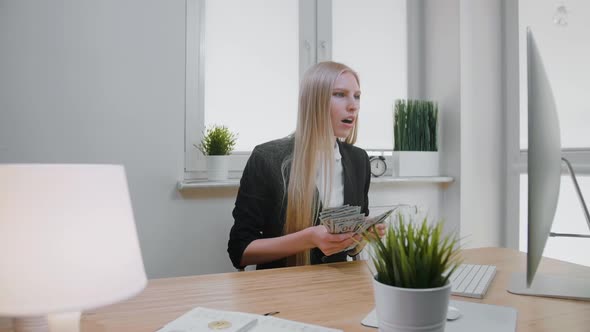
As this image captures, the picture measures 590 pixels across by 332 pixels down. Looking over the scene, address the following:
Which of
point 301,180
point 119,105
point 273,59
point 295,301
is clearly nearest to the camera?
point 295,301

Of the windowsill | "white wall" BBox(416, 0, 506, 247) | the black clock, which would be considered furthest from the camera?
"white wall" BBox(416, 0, 506, 247)

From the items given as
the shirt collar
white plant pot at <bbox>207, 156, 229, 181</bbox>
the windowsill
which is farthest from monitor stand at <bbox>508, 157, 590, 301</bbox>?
white plant pot at <bbox>207, 156, 229, 181</bbox>

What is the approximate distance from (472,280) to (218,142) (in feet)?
4.18

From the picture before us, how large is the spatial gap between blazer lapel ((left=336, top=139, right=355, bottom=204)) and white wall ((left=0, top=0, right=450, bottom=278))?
1.97 feet

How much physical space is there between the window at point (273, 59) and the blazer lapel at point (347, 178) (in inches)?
22.2

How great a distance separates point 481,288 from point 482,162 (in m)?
1.66

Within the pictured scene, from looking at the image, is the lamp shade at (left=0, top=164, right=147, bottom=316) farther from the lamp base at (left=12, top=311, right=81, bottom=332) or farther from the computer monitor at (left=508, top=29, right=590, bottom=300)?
the computer monitor at (left=508, top=29, right=590, bottom=300)

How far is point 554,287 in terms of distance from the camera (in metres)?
0.96

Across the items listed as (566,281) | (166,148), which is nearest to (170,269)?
(166,148)

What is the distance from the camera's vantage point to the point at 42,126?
1.73m

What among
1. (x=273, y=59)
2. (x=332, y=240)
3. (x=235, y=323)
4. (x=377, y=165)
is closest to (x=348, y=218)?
(x=332, y=240)

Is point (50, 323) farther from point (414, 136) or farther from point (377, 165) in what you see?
point (414, 136)

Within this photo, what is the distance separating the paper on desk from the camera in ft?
2.31

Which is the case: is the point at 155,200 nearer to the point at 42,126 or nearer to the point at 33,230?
the point at 42,126
